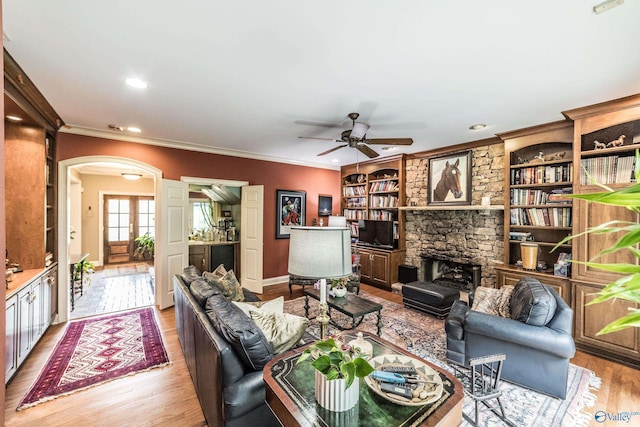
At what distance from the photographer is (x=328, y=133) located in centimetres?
410

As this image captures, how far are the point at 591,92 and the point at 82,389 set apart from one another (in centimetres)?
538

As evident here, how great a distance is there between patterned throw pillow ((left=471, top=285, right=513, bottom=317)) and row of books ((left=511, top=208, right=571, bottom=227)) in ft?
4.25

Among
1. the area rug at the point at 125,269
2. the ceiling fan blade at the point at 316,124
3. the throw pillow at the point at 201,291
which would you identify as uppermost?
the ceiling fan blade at the point at 316,124

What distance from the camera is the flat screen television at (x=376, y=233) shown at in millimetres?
5648

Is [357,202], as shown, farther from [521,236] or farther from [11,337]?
[11,337]

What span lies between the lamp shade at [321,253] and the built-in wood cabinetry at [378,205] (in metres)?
3.62

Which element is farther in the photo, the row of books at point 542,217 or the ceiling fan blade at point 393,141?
the row of books at point 542,217

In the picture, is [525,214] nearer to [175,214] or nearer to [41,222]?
[175,214]

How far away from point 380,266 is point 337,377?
453 cm

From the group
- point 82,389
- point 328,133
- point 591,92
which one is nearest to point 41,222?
point 82,389

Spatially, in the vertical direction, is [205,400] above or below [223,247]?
below

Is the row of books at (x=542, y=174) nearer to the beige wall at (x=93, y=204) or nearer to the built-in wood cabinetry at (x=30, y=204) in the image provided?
the built-in wood cabinetry at (x=30, y=204)

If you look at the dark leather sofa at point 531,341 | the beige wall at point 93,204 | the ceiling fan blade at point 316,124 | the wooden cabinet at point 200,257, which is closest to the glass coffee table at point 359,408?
the dark leather sofa at point 531,341

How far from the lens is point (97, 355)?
301 centimetres
